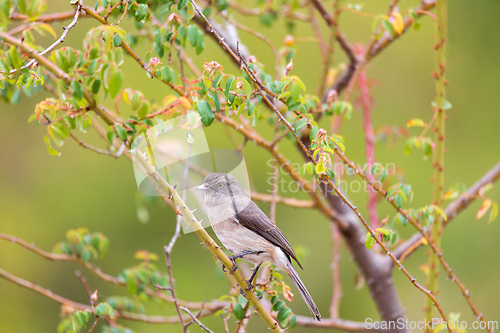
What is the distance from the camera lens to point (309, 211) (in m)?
8.68

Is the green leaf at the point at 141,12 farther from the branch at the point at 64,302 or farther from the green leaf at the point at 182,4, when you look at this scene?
the branch at the point at 64,302

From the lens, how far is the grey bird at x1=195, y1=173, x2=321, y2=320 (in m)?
3.88

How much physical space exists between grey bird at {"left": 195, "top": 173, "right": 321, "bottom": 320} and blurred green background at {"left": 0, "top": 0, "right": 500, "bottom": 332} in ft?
11.6

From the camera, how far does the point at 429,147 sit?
12.0 ft

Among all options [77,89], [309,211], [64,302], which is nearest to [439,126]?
[77,89]

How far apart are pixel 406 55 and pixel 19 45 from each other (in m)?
7.34

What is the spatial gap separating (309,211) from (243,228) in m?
4.85

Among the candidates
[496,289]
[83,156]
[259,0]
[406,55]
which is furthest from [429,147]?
[83,156]

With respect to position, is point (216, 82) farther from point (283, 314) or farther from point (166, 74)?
point (283, 314)

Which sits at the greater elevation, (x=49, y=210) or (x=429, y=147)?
(x=49, y=210)

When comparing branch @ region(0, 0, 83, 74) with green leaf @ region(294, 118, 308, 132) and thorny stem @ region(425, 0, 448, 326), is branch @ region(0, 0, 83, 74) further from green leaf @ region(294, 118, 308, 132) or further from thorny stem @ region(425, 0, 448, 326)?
thorny stem @ region(425, 0, 448, 326)

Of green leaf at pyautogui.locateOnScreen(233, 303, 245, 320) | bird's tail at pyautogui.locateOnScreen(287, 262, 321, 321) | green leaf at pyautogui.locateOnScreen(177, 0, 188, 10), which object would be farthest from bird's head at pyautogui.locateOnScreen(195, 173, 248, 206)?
green leaf at pyautogui.locateOnScreen(177, 0, 188, 10)

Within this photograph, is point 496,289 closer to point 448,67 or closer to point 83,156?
point 448,67

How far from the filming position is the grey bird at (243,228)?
12.7 feet
